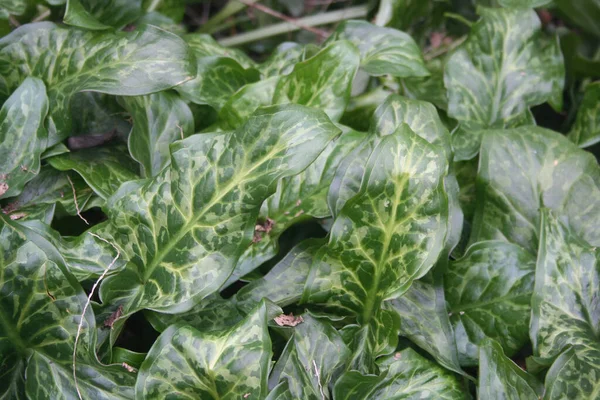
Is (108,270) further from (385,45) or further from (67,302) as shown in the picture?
(385,45)

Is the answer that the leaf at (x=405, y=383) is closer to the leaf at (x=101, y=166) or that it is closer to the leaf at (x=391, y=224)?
the leaf at (x=391, y=224)

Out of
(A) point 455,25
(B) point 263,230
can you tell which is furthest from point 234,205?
(A) point 455,25

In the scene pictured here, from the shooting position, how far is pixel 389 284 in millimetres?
867

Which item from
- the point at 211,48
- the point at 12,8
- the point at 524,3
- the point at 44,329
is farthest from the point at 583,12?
the point at 44,329

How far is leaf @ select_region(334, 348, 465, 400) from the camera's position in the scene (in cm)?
80

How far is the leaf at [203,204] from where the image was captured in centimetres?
80

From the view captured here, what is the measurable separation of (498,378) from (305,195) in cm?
38

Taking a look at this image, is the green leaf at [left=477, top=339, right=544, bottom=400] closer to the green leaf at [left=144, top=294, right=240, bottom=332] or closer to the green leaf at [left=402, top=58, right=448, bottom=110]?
the green leaf at [left=144, top=294, right=240, bottom=332]

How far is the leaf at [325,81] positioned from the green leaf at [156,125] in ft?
0.51

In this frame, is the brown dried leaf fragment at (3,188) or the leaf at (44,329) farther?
the brown dried leaf fragment at (3,188)

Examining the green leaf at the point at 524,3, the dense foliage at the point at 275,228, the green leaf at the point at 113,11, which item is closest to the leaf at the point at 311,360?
the dense foliage at the point at 275,228

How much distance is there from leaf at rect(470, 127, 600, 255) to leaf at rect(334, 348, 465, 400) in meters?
0.25

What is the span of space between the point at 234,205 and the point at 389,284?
24cm

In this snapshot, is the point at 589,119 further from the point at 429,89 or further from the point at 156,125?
the point at 156,125
